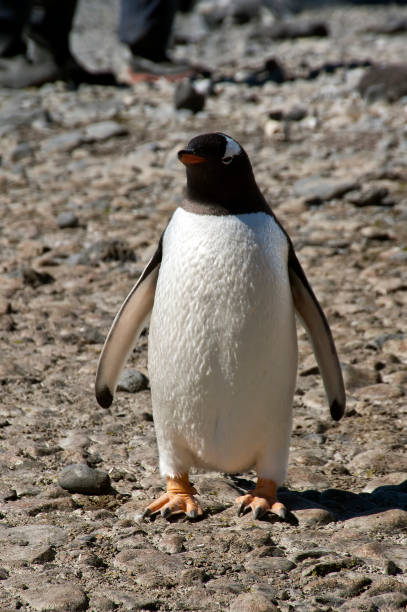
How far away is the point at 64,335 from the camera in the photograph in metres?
4.51

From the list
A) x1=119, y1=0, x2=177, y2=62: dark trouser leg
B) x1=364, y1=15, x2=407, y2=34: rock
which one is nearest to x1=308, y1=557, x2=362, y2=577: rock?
x1=119, y1=0, x2=177, y2=62: dark trouser leg

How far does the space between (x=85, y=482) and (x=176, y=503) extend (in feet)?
1.10

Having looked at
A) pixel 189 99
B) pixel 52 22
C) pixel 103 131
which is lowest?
pixel 103 131

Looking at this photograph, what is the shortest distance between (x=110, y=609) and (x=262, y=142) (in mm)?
6024

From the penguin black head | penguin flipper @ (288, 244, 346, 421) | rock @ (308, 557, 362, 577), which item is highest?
the penguin black head

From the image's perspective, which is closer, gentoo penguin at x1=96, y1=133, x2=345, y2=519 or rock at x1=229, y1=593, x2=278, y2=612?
rock at x1=229, y1=593, x2=278, y2=612

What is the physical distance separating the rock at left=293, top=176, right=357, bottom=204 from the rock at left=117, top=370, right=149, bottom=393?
2.80m

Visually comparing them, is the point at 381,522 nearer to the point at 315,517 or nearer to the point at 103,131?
the point at 315,517

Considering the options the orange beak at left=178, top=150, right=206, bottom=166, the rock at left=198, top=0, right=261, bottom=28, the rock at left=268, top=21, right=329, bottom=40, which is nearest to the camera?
the orange beak at left=178, top=150, right=206, bottom=166

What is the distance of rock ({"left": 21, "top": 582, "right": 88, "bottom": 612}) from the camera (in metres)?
2.28

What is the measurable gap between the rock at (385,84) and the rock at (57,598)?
7.20 metres

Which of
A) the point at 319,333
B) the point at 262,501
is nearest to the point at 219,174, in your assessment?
the point at 319,333

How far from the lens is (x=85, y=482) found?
3.01 m

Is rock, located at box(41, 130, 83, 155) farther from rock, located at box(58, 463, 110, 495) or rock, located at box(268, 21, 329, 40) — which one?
rock, located at box(268, 21, 329, 40)
